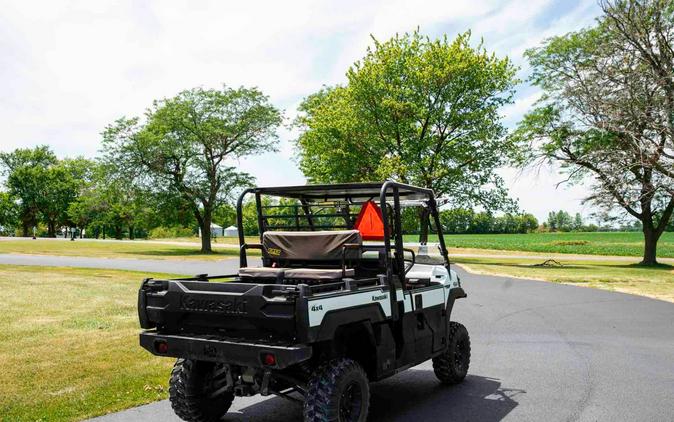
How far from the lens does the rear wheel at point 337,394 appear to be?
4527mm

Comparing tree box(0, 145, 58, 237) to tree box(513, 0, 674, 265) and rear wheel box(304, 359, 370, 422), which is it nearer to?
tree box(513, 0, 674, 265)

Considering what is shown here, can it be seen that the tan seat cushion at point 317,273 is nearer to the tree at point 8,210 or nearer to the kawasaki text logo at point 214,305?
the kawasaki text logo at point 214,305

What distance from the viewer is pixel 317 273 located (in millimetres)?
5637

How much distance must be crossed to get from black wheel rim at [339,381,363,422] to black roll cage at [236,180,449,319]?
75 centimetres

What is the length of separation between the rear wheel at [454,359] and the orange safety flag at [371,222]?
145cm

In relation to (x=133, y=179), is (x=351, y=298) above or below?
below

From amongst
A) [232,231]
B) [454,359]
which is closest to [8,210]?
[232,231]

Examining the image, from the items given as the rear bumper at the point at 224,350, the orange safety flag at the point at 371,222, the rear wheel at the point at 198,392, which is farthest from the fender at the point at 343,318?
the orange safety flag at the point at 371,222

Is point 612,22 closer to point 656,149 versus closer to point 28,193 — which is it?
point 656,149

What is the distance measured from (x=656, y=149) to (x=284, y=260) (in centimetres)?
2081

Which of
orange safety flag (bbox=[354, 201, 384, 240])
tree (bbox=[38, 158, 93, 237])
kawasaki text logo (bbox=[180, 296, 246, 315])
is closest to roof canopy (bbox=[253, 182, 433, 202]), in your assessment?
orange safety flag (bbox=[354, 201, 384, 240])

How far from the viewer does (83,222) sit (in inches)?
3440

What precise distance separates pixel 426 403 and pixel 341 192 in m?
2.38

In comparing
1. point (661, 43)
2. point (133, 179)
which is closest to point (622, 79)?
point (661, 43)
